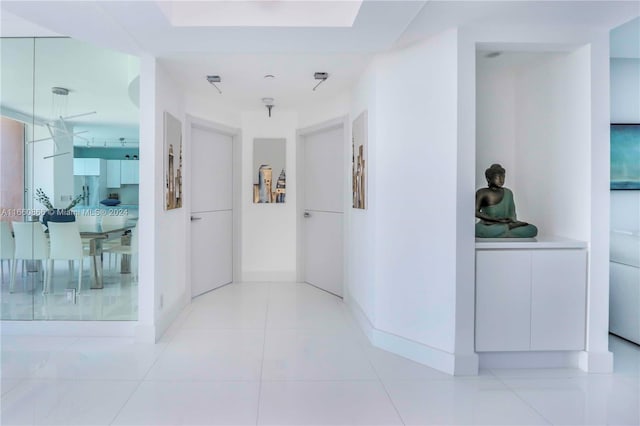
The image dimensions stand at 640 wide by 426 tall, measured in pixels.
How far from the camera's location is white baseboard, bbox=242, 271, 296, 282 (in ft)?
17.1

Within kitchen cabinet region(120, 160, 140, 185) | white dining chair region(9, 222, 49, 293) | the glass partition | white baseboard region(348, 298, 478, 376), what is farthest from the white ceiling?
white baseboard region(348, 298, 478, 376)

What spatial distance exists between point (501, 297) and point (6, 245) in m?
4.05

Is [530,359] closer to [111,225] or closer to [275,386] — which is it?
[275,386]

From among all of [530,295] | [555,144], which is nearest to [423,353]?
[530,295]

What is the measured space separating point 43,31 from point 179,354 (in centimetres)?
287

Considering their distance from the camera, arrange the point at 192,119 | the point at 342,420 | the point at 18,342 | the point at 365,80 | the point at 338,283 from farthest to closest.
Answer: the point at 338,283, the point at 192,119, the point at 365,80, the point at 18,342, the point at 342,420

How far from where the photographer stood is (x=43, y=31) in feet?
10.5

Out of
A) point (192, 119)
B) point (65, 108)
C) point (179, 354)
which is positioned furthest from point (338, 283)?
point (65, 108)

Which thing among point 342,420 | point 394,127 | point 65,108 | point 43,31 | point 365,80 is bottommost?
point 342,420

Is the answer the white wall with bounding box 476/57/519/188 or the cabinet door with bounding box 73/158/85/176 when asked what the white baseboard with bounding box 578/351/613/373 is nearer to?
the white wall with bounding box 476/57/519/188

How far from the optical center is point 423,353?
278cm

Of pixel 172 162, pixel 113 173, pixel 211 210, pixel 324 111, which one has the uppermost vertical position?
pixel 324 111

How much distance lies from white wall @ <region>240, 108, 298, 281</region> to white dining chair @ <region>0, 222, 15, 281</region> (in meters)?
2.47

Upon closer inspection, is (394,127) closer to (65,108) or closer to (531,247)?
(531,247)
